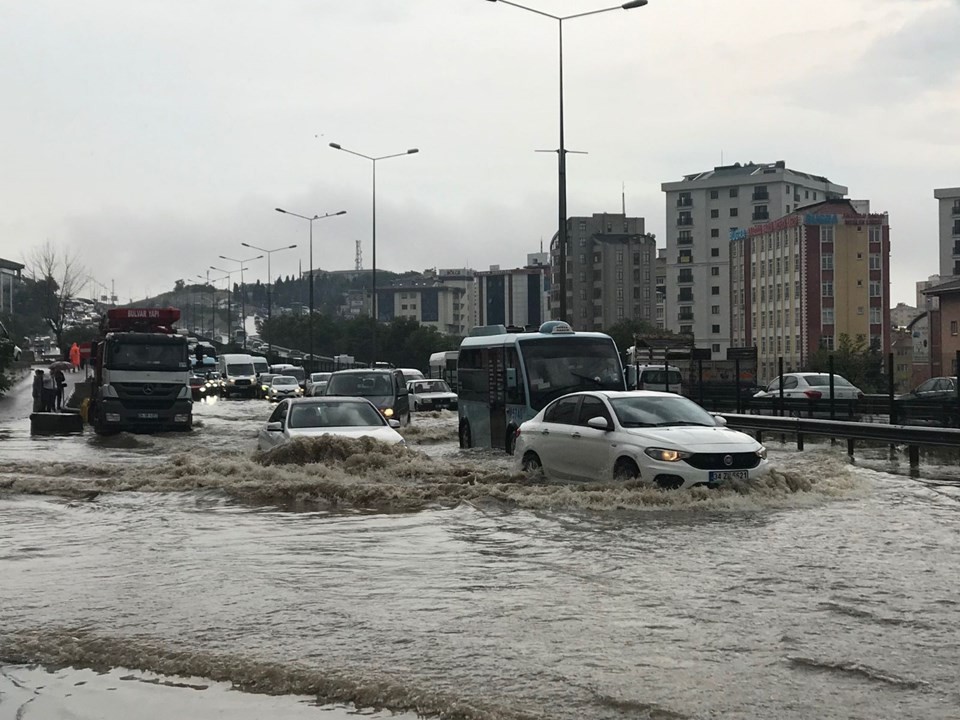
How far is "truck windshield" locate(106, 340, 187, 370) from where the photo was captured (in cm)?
3559

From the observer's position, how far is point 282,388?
207 feet

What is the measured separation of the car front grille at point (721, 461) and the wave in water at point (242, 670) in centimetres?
844

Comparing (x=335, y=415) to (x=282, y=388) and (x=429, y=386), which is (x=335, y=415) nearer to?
(x=429, y=386)

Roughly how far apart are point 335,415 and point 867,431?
9.38 meters

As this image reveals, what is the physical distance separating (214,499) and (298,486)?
1.15 meters

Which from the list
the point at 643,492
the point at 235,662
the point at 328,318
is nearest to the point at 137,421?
the point at 643,492

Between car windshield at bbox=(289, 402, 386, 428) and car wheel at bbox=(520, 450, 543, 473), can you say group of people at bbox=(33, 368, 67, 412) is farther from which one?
car wheel at bbox=(520, 450, 543, 473)

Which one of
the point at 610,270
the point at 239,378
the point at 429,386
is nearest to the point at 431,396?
the point at 429,386

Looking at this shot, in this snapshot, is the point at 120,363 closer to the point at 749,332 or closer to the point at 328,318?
the point at 749,332

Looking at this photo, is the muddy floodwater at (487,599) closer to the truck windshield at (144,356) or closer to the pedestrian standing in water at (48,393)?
the truck windshield at (144,356)

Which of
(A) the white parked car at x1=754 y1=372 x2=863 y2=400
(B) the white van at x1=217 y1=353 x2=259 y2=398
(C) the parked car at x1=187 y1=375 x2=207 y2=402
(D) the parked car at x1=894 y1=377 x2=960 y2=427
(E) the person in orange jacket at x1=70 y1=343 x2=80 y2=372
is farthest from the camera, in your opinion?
(B) the white van at x1=217 y1=353 x2=259 y2=398

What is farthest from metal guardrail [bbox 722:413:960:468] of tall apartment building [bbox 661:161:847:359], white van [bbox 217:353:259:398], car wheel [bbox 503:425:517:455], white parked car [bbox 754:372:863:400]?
tall apartment building [bbox 661:161:847:359]

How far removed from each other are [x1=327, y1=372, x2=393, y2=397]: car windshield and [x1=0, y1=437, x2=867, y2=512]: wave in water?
400 inches

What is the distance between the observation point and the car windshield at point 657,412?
54.0ft
